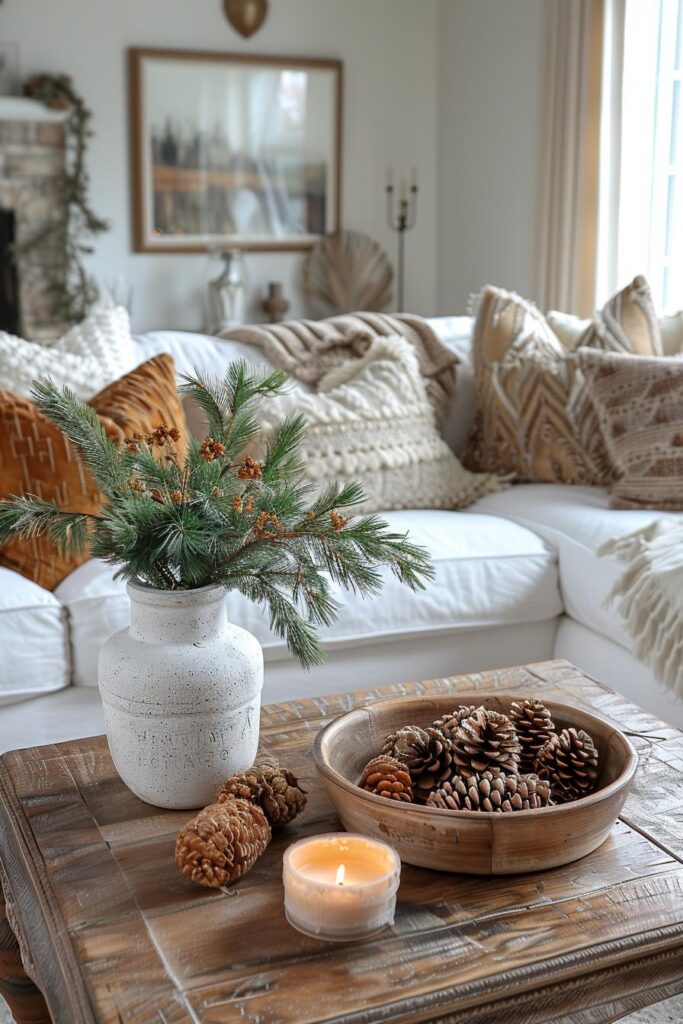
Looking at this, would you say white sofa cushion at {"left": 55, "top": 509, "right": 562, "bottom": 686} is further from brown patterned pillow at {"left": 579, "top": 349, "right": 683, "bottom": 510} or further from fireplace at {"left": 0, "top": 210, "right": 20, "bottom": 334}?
fireplace at {"left": 0, "top": 210, "right": 20, "bottom": 334}

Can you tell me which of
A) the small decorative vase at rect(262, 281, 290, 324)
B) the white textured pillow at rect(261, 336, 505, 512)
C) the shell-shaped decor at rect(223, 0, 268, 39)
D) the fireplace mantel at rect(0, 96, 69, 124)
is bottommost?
the white textured pillow at rect(261, 336, 505, 512)

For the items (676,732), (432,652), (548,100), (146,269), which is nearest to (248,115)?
(146,269)

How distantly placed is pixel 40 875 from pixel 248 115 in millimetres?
4423

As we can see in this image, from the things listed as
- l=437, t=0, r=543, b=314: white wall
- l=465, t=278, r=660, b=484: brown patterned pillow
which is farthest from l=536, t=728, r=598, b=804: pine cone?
l=437, t=0, r=543, b=314: white wall

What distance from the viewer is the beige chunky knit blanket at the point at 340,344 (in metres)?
2.55

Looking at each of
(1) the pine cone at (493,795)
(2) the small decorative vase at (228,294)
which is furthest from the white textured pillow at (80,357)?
(2) the small decorative vase at (228,294)

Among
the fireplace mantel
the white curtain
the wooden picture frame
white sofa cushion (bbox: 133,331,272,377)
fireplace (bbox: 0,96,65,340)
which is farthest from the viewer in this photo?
the wooden picture frame

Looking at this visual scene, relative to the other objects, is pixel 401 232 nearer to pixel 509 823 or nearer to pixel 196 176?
pixel 196 176

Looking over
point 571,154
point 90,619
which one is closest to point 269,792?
point 90,619

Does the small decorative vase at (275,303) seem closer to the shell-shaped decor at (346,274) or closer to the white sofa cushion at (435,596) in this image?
the shell-shaped decor at (346,274)

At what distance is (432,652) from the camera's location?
217 cm

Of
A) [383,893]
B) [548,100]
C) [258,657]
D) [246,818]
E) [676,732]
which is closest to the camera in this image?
[383,893]

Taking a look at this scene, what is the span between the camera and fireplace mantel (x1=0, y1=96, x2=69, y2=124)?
4430 mm

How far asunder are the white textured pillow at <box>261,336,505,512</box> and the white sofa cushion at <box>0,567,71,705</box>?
607 mm
